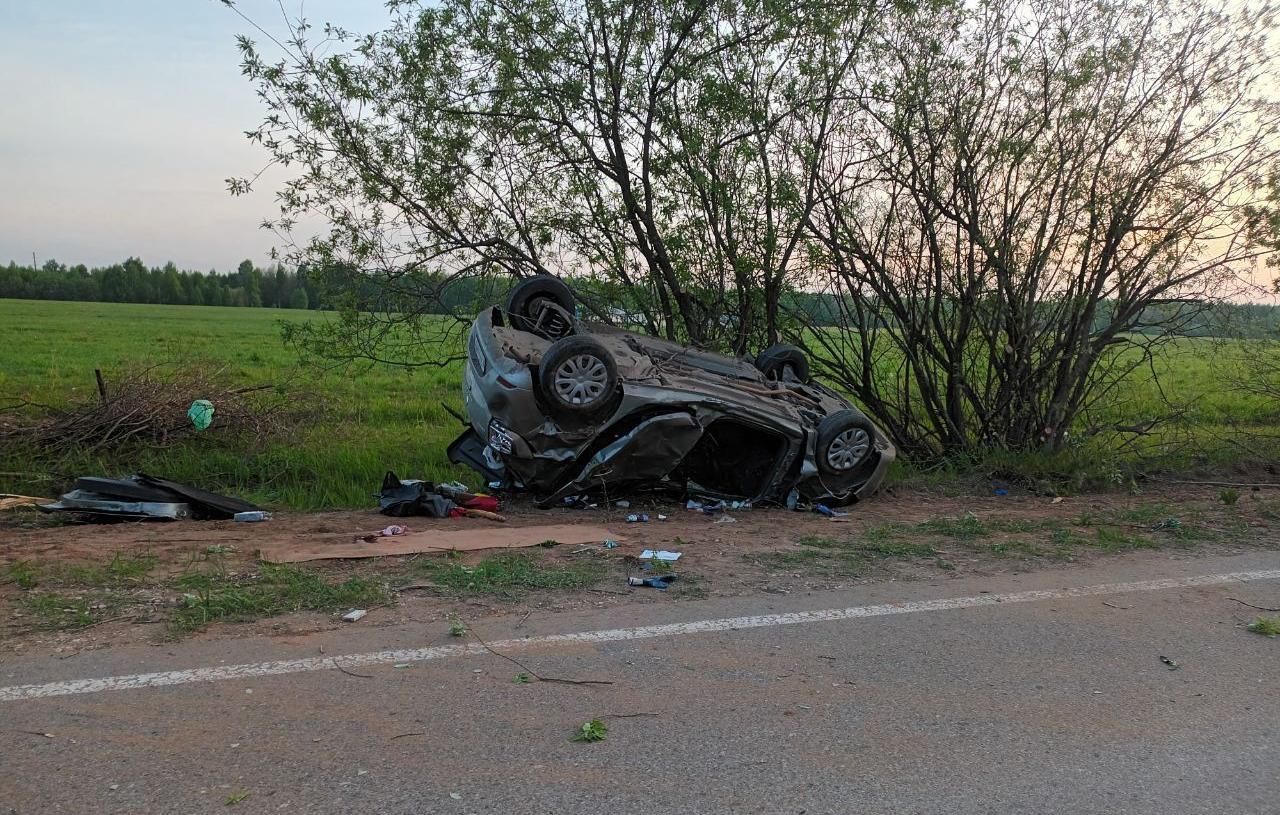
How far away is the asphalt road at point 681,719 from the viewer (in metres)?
2.71

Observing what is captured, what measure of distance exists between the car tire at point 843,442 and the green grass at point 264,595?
3.82m

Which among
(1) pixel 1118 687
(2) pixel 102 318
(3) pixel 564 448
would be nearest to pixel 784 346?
(3) pixel 564 448

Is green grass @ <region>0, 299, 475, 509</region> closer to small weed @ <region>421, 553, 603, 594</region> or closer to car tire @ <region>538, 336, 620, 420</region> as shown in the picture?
car tire @ <region>538, 336, 620, 420</region>

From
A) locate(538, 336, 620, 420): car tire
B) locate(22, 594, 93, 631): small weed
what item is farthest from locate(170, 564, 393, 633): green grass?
locate(538, 336, 620, 420): car tire

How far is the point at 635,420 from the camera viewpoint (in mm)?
6656

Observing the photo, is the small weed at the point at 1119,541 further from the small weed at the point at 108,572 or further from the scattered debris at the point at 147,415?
the scattered debris at the point at 147,415

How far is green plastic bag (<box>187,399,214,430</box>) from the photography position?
952 centimetres

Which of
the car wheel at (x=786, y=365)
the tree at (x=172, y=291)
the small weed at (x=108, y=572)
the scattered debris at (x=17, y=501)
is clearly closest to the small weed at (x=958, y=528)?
the car wheel at (x=786, y=365)

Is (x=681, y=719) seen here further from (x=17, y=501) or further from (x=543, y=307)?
(x=17, y=501)

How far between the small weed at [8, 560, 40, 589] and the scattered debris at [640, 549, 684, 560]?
3202 millimetres

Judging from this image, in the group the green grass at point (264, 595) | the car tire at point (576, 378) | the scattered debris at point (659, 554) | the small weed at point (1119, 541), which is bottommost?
the green grass at point (264, 595)

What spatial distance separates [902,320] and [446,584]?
258 inches

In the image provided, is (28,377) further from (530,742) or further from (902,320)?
(530,742)

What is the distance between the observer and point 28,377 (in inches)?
652
